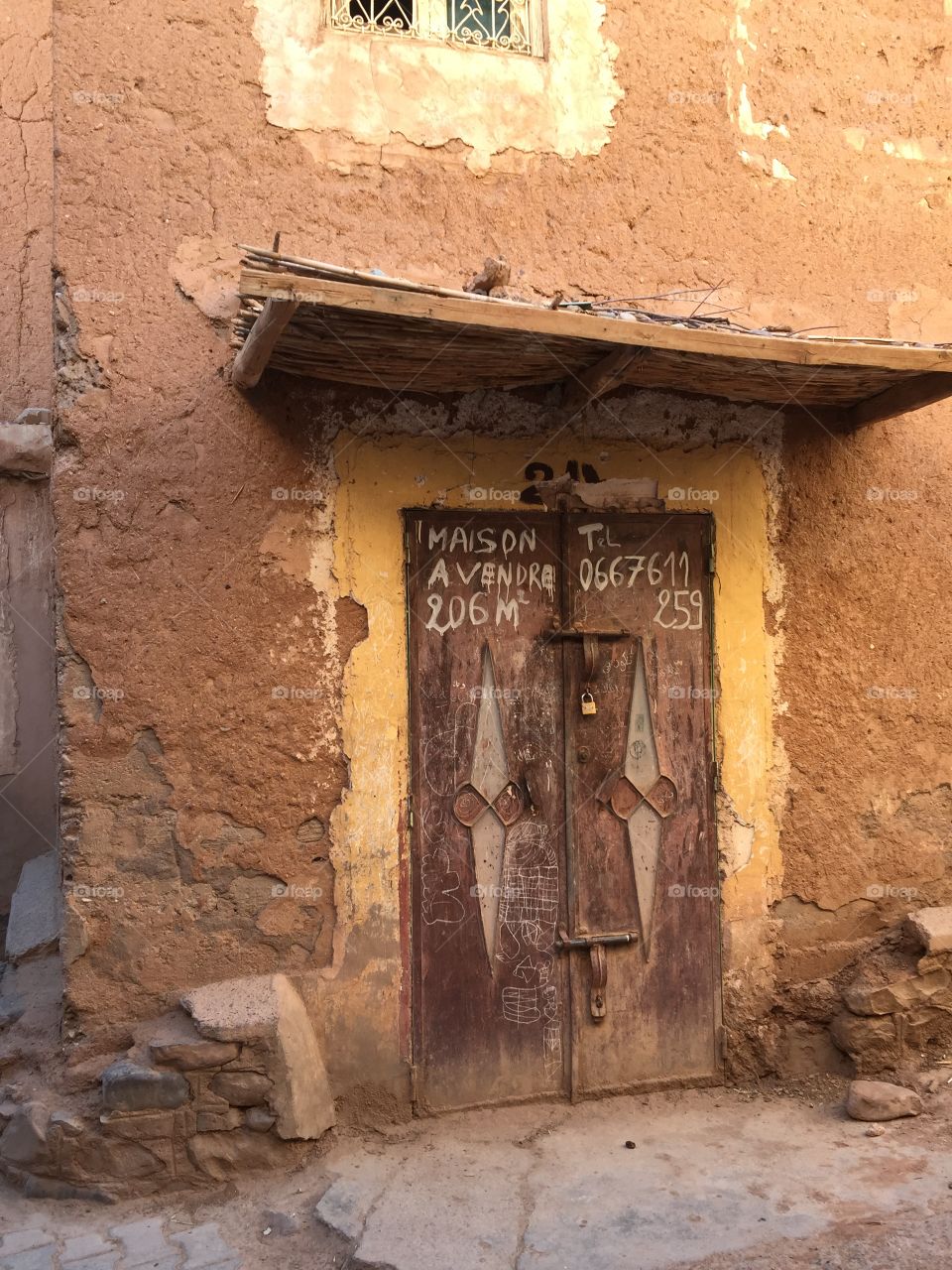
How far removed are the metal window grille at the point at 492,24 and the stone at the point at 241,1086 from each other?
13.1ft

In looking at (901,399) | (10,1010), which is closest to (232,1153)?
(10,1010)

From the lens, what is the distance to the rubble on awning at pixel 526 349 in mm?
3277

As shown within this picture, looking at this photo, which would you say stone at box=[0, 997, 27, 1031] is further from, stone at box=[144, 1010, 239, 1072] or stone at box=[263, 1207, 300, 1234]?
stone at box=[263, 1207, 300, 1234]

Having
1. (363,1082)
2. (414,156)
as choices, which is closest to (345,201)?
(414,156)

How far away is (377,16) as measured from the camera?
4250 millimetres

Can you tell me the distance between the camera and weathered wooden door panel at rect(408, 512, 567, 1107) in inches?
165

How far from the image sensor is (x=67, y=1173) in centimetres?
363

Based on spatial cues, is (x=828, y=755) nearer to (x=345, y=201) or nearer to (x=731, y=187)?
(x=731, y=187)

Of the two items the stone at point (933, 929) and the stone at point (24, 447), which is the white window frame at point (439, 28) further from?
the stone at point (933, 929)

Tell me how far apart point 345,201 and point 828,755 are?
118 inches

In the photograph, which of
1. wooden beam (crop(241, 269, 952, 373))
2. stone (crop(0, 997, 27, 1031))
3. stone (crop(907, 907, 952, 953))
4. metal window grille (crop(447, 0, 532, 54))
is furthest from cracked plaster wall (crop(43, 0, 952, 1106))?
wooden beam (crop(241, 269, 952, 373))

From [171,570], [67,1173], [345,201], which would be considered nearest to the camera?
[67,1173]

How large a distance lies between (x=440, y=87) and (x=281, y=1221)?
417 centimetres

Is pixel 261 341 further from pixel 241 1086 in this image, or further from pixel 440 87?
pixel 241 1086
